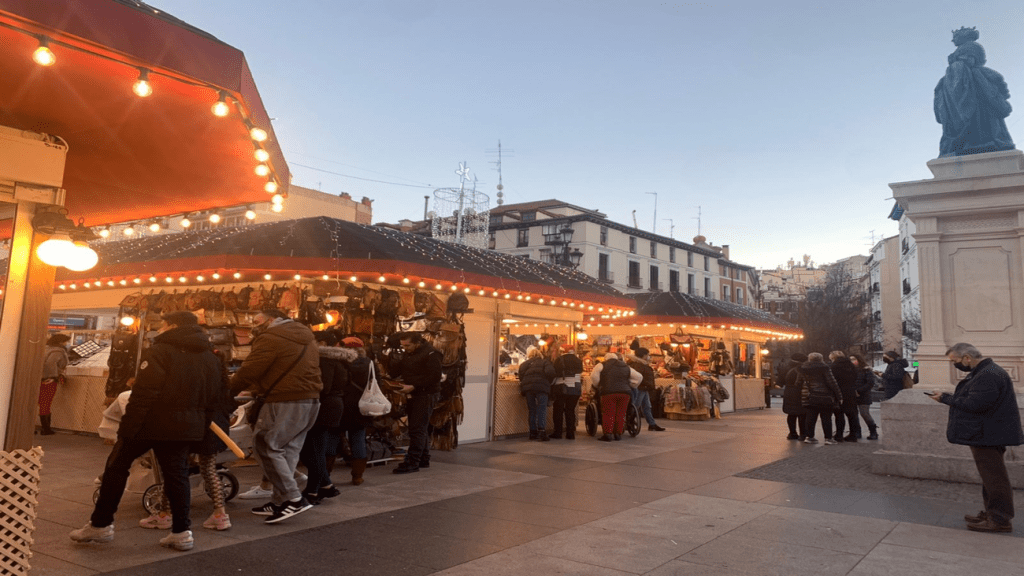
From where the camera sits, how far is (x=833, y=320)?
41969 mm

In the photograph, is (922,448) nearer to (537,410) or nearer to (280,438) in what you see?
(537,410)

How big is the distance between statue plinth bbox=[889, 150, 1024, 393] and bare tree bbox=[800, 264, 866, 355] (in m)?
34.7

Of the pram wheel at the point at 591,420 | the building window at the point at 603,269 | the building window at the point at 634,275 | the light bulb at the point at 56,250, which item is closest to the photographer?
the light bulb at the point at 56,250

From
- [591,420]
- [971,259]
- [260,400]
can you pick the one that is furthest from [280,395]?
[971,259]

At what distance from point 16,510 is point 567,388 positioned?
897 centimetres

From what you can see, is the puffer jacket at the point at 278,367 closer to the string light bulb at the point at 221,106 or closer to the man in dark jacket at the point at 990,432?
the string light bulb at the point at 221,106

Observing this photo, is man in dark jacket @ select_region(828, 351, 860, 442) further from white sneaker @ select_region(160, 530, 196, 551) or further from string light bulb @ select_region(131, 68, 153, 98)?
string light bulb @ select_region(131, 68, 153, 98)

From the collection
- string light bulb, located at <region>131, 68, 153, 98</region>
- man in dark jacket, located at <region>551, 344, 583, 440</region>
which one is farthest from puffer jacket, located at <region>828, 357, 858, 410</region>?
string light bulb, located at <region>131, 68, 153, 98</region>

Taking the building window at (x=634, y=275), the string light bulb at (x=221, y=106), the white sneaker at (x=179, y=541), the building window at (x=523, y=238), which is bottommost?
the white sneaker at (x=179, y=541)

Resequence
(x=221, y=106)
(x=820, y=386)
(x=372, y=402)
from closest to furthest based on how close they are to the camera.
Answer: (x=221, y=106) → (x=372, y=402) → (x=820, y=386)

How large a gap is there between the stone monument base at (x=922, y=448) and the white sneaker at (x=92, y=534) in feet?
28.0

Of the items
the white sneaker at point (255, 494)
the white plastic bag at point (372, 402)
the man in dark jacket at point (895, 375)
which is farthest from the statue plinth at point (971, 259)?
the white sneaker at point (255, 494)

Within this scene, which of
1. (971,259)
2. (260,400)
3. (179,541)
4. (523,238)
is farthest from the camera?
(523,238)

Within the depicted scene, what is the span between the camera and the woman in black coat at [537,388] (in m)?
11.6
